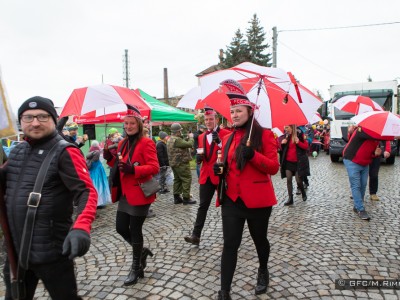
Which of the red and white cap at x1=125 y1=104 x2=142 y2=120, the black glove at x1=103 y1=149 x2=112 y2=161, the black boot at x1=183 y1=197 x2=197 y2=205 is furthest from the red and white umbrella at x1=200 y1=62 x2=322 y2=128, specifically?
the black boot at x1=183 y1=197 x2=197 y2=205

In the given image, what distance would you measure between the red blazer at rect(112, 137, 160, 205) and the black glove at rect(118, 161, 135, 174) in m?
0.06

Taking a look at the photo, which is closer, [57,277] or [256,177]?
[57,277]

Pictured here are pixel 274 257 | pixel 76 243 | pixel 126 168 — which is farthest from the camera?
pixel 274 257

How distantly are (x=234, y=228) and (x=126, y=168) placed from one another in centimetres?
118

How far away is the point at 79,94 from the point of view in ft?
13.8

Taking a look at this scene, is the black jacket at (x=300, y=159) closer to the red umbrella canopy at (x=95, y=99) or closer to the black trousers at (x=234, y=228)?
the red umbrella canopy at (x=95, y=99)

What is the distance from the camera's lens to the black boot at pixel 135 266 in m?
3.39

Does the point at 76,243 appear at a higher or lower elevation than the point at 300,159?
higher

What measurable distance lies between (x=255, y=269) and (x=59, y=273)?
234 centimetres

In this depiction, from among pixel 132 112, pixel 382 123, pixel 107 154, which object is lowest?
pixel 107 154

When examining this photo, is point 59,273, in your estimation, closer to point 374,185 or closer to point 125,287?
point 125,287

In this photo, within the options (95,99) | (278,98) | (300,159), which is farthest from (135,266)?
(300,159)

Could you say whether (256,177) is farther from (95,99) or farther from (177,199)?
(177,199)

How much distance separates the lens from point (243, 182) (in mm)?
2875
